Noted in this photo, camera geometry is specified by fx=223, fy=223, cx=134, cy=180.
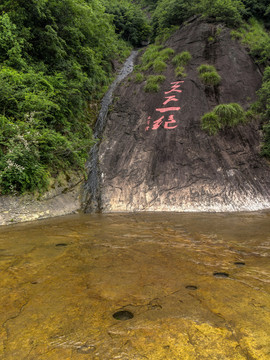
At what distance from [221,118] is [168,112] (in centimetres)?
244

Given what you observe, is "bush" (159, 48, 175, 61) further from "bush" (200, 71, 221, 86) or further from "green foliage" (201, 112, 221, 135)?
"green foliage" (201, 112, 221, 135)

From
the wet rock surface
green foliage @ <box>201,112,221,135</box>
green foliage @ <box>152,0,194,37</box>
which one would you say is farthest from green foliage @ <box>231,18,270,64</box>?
the wet rock surface

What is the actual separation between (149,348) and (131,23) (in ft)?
98.6

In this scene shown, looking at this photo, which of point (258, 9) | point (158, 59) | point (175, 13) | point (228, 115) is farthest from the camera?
point (175, 13)

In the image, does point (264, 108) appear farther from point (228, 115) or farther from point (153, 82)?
point (153, 82)

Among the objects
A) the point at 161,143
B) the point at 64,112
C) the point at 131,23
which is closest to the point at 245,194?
the point at 161,143

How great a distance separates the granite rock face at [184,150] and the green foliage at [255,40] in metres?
0.77

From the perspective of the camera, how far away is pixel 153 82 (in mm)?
12375

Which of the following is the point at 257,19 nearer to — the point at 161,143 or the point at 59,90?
the point at 161,143

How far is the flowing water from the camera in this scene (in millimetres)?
1446

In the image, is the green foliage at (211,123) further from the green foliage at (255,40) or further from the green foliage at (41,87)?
the green foliage at (255,40)

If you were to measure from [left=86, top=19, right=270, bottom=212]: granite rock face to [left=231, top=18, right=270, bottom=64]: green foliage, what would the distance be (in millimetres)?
770

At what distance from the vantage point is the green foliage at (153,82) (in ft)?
39.4

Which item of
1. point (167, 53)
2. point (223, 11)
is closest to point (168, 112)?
point (167, 53)
